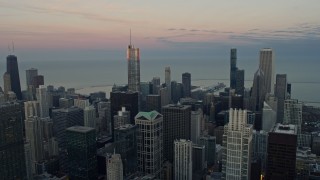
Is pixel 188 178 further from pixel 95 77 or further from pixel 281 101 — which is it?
pixel 95 77

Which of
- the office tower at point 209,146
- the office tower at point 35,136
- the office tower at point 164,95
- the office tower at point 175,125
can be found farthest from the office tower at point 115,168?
the office tower at point 164,95

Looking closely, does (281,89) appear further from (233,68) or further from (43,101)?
(43,101)

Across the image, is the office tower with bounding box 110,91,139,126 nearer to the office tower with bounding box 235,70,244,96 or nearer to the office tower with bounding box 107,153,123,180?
the office tower with bounding box 107,153,123,180

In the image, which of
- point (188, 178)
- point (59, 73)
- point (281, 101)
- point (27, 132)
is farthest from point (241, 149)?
point (59, 73)

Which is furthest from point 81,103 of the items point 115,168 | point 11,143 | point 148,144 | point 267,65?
point 267,65

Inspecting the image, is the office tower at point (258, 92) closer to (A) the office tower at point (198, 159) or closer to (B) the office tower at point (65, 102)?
(A) the office tower at point (198, 159)
